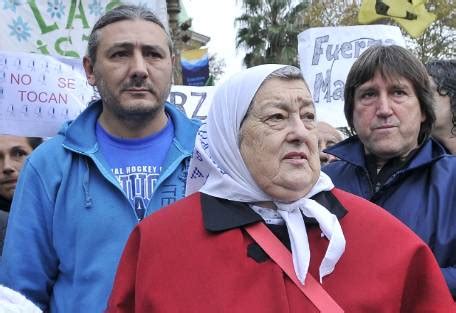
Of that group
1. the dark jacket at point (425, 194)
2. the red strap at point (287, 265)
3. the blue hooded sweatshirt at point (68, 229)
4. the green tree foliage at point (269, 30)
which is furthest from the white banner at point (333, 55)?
the green tree foliage at point (269, 30)

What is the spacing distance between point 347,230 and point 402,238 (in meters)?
0.16

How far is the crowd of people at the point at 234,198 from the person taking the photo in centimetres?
198

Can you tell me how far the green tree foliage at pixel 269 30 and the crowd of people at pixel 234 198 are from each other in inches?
1220

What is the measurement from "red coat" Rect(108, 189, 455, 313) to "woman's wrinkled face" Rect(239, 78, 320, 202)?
120 millimetres

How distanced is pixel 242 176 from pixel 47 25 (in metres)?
2.48

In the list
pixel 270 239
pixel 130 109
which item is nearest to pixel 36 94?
pixel 130 109

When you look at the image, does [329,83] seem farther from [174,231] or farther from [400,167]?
[174,231]

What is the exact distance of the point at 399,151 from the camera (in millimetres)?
2570

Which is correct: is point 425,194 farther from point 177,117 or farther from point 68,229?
point 68,229

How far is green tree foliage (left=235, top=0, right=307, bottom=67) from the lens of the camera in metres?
34.3

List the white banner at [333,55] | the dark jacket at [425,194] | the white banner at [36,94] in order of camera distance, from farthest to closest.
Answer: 1. the white banner at [333,55]
2. the white banner at [36,94]
3. the dark jacket at [425,194]

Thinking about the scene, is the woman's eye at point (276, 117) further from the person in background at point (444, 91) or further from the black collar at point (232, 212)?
the person in background at point (444, 91)

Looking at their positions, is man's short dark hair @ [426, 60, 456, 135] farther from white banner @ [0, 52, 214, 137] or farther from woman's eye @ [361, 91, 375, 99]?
white banner @ [0, 52, 214, 137]

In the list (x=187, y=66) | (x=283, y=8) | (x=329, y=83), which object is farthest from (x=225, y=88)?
(x=283, y=8)
